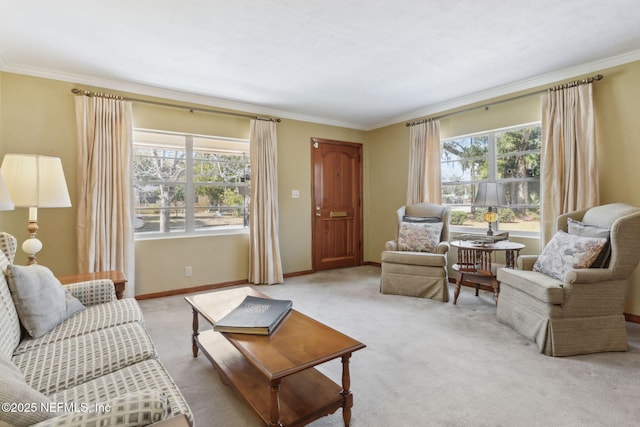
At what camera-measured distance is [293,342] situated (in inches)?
60.7

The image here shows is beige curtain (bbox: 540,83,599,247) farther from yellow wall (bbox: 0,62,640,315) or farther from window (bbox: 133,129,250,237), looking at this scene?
window (bbox: 133,129,250,237)

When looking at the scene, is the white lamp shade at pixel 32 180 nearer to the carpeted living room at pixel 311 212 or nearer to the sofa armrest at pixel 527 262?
the carpeted living room at pixel 311 212

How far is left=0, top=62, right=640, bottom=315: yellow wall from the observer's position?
118 inches

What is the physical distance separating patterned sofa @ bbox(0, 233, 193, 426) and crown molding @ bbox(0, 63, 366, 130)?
86.9 inches

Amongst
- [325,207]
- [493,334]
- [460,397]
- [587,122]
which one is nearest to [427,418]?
[460,397]

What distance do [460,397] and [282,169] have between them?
3.65 m

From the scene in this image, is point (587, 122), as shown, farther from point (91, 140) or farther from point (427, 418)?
point (91, 140)

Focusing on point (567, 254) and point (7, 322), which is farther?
point (567, 254)

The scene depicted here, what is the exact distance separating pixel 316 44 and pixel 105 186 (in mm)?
2629

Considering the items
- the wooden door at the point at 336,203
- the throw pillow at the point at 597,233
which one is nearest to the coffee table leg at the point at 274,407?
the throw pillow at the point at 597,233

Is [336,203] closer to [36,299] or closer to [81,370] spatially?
[36,299]

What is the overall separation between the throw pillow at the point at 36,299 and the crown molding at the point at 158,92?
2.47 meters

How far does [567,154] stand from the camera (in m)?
3.18

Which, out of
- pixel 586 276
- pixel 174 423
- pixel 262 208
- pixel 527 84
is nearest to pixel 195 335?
pixel 174 423
